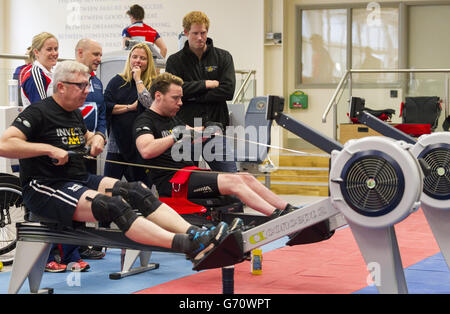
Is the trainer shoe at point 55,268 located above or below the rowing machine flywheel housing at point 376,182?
below

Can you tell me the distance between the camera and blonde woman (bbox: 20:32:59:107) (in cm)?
439

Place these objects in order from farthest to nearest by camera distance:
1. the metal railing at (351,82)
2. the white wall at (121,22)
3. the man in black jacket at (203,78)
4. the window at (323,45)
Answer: the window at (323,45), the white wall at (121,22), the metal railing at (351,82), the man in black jacket at (203,78)

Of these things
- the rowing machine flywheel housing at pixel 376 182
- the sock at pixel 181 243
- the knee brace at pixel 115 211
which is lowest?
the sock at pixel 181 243

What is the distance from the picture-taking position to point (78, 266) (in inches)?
174

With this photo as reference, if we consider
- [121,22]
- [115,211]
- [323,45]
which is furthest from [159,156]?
[121,22]

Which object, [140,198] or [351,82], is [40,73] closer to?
[140,198]

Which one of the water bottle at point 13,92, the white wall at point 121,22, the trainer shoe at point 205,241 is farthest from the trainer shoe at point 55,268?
the white wall at point 121,22

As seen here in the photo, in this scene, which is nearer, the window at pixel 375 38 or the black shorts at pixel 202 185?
the black shorts at pixel 202 185

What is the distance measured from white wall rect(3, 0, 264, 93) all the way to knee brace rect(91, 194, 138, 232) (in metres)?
8.39

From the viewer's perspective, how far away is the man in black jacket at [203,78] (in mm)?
4770

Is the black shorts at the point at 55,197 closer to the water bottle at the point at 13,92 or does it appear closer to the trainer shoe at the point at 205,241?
the trainer shoe at the point at 205,241

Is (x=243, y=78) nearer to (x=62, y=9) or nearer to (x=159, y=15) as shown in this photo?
(x=159, y=15)

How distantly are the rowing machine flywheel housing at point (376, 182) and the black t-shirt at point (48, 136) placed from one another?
54.6 inches

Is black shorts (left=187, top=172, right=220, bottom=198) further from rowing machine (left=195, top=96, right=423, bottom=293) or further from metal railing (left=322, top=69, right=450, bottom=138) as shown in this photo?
metal railing (left=322, top=69, right=450, bottom=138)
